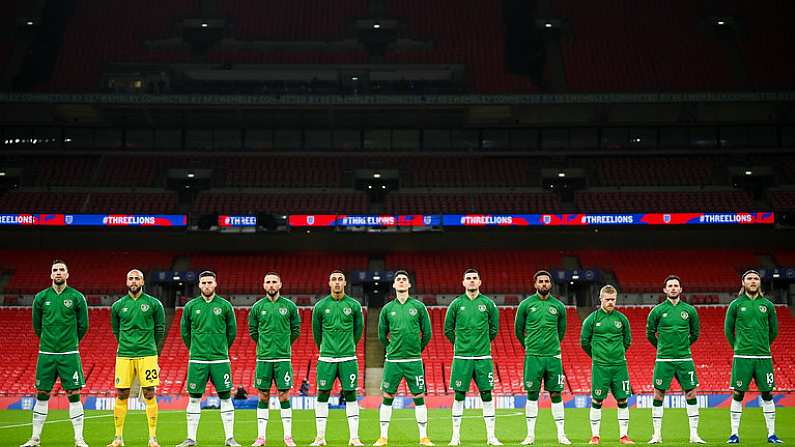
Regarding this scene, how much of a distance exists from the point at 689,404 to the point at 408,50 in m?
34.5

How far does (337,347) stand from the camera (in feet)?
54.6

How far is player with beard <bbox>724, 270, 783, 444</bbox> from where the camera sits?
17250 mm

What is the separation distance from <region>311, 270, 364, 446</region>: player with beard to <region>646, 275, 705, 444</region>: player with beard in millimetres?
5404

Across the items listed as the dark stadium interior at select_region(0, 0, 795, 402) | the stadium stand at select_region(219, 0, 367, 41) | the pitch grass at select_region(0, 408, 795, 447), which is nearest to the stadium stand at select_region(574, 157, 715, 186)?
the dark stadium interior at select_region(0, 0, 795, 402)

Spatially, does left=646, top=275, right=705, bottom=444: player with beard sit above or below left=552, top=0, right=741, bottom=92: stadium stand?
below

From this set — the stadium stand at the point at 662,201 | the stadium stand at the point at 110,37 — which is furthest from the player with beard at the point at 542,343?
the stadium stand at the point at 110,37

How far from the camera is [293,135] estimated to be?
49.3 meters

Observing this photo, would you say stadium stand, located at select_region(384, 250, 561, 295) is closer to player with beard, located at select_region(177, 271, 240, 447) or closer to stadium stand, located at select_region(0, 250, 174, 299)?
stadium stand, located at select_region(0, 250, 174, 299)

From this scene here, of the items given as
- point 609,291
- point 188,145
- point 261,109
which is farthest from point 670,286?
point 188,145

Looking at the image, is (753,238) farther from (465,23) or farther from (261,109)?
(261,109)

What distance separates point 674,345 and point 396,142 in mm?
32774

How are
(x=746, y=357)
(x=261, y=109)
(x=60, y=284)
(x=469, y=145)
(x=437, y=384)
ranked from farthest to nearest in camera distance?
1. (x=469, y=145)
2. (x=261, y=109)
3. (x=437, y=384)
4. (x=746, y=357)
5. (x=60, y=284)

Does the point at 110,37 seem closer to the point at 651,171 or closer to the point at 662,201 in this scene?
the point at 651,171

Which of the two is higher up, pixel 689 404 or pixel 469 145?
pixel 469 145
